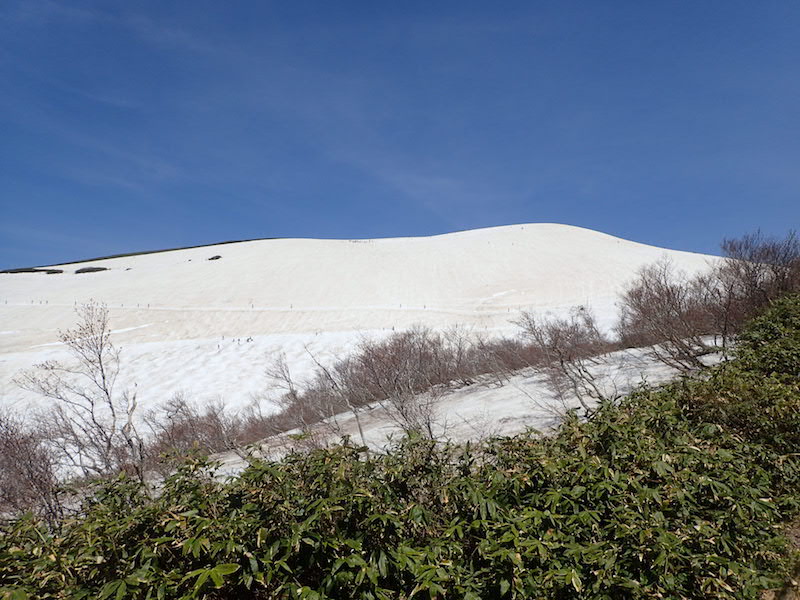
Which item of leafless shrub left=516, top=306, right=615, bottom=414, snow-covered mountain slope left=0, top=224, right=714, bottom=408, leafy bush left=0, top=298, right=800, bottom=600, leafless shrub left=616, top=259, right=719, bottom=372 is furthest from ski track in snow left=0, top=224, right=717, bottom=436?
leafy bush left=0, top=298, right=800, bottom=600

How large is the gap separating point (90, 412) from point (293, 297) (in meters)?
26.0

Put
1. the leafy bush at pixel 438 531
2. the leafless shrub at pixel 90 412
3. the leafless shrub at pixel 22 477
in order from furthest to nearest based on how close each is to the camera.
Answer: the leafless shrub at pixel 90 412 → the leafless shrub at pixel 22 477 → the leafy bush at pixel 438 531

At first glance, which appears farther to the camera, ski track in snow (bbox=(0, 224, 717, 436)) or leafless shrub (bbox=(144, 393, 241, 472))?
ski track in snow (bbox=(0, 224, 717, 436))

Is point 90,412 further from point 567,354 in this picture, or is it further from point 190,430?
point 567,354

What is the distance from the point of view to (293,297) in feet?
119

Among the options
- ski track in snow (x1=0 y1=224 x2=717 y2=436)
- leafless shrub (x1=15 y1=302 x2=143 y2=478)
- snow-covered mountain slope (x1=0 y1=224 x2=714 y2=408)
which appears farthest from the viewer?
snow-covered mountain slope (x1=0 y1=224 x2=714 y2=408)

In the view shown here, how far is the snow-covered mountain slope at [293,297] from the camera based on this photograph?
2238cm

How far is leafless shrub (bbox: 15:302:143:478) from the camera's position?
833 cm

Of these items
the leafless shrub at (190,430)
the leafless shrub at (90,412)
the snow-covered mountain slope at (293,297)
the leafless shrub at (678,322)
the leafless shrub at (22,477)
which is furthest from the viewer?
the snow-covered mountain slope at (293,297)

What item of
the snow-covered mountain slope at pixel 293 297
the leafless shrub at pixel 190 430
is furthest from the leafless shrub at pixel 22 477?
the snow-covered mountain slope at pixel 293 297

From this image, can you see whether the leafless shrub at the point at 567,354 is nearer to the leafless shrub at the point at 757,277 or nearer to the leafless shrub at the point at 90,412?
the leafless shrub at the point at 757,277

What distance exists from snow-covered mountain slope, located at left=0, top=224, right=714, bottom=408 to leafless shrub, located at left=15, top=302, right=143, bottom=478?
1.21 metres

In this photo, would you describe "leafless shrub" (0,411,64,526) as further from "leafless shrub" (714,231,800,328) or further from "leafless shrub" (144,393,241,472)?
"leafless shrub" (714,231,800,328)

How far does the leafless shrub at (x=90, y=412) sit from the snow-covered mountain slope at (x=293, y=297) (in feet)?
3.95
